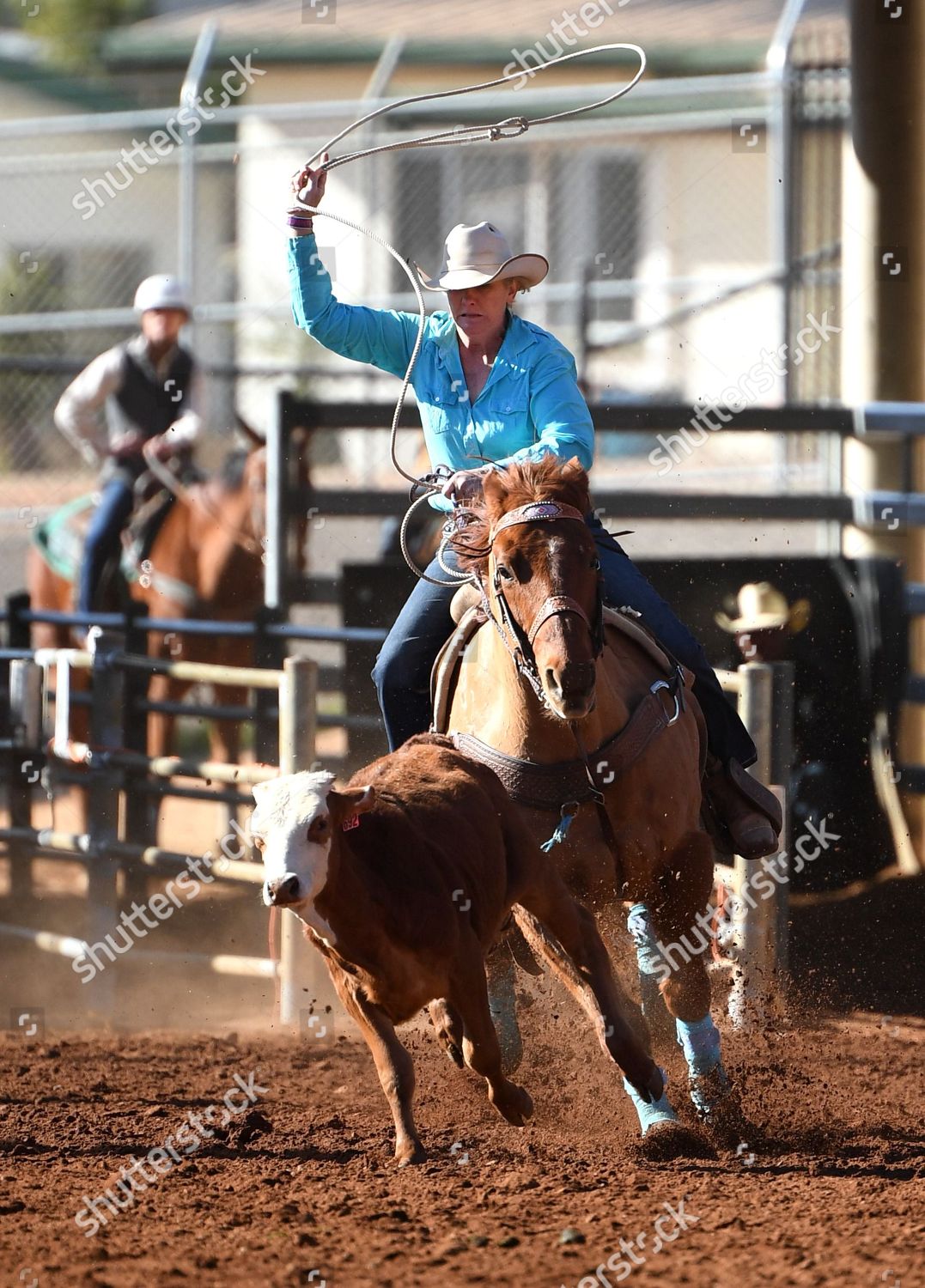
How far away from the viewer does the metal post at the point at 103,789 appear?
781 cm

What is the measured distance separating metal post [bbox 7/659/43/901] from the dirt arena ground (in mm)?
828

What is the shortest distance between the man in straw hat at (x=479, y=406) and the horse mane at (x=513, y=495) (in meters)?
0.08

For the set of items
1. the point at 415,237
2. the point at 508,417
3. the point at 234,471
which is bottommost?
the point at 508,417

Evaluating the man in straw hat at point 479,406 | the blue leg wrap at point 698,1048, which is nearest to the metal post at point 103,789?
the man in straw hat at point 479,406

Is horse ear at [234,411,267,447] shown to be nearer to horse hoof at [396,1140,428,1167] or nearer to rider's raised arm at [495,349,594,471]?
rider's raised arm at [495,349,594,471]

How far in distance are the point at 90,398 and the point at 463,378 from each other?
6131 mm

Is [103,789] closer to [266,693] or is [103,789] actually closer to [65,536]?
[266,693]

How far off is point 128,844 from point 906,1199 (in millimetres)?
4688

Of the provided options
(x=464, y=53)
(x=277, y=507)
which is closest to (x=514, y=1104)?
(x=277, y=507)

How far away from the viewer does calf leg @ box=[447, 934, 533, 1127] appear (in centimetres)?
423

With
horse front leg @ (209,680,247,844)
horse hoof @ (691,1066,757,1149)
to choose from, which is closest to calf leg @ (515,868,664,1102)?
horse hoof @ (691,1066,757,1149)

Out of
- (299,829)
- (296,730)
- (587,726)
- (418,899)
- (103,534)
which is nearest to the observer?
(299,829)

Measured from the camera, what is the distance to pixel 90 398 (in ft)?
35.5

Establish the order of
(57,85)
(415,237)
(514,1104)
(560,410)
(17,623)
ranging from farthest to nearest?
(57,85) → (415,237) → (17,623) → (560,410) → (514,1104)
